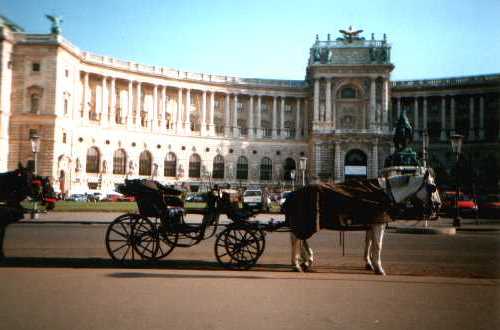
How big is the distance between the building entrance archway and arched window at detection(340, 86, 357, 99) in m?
8.75

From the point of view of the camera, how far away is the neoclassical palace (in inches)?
2308

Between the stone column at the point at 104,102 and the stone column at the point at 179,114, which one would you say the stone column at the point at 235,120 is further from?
the stone column at the point at 104,102

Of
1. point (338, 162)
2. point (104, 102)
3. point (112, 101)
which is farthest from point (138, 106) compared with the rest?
point (338, 162)

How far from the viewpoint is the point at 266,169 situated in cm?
7256

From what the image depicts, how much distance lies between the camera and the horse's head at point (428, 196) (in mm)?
10508

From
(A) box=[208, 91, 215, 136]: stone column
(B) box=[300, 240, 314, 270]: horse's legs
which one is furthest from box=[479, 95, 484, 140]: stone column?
(B) box=[300, 240, 314, 270]: horse's legs

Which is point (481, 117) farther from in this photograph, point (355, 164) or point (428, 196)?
point (428, 196)

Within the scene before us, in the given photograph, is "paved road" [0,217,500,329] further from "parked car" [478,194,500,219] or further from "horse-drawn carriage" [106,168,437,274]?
"parked car" [478,194,500,219]

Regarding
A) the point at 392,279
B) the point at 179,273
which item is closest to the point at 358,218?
the point at 392,279

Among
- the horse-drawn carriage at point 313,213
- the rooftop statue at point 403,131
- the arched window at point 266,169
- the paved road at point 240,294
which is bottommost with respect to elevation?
the paved road at point 240,294

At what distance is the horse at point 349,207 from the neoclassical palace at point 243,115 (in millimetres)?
51423

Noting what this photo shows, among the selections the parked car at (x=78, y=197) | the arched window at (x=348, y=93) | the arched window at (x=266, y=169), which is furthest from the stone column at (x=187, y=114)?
the arched window at (x=348, y=93)

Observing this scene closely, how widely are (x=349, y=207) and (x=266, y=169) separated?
6239 cm

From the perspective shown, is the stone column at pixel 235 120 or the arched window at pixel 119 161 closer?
the arched window at pixel 119 161
